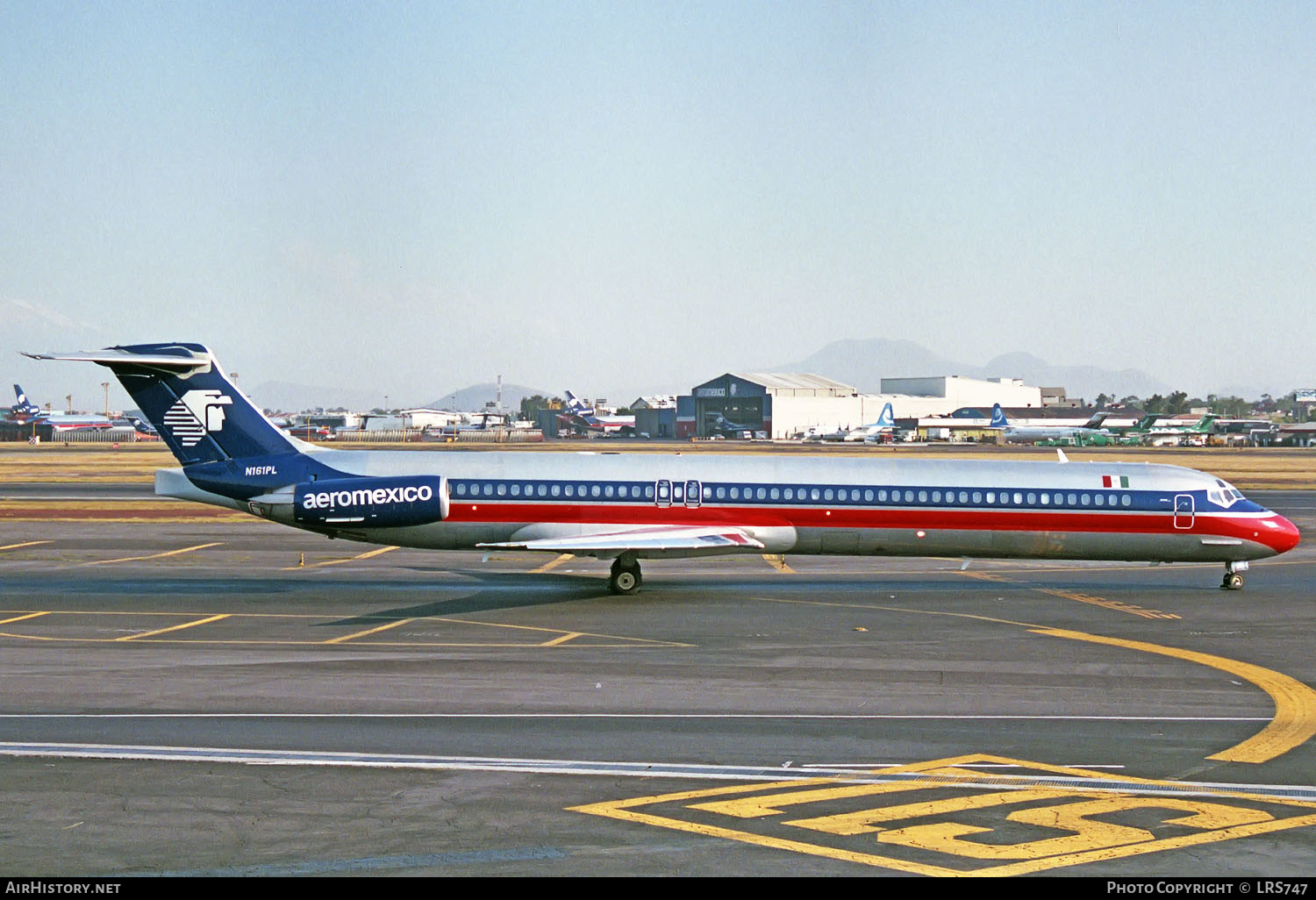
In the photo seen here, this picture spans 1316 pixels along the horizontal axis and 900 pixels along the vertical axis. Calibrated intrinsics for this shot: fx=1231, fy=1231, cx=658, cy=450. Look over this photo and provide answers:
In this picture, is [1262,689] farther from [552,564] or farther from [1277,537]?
[552,564]

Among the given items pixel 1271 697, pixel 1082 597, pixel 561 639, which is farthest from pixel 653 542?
pixel 1271 697

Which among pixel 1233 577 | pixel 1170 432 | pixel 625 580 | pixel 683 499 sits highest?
pixel 1170 432

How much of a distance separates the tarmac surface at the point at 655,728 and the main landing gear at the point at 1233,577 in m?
0.71

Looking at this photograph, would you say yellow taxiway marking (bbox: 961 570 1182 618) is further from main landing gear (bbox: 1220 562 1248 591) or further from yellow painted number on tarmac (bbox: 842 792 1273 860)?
yellow painted number on tarmac (bbox: 842 792 1273 860)

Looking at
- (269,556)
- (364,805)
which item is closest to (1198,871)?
(364,805)

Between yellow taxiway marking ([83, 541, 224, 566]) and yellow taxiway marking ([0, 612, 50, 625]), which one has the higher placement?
yellow taxiway marking ([83, 541, 224, 566])

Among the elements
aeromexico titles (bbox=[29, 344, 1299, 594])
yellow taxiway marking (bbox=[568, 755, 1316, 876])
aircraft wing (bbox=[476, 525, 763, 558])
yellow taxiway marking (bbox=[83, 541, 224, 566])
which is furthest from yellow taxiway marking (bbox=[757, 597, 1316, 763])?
yellow taxiway marking (bbox=[83, 541, 224, 566])

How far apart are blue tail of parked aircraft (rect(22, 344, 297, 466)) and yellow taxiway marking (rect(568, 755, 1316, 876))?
20.2m

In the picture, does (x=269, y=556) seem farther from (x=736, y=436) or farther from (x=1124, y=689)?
(x=736, y=436)

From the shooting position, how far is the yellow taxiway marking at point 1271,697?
1564cm

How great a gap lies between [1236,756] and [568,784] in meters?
8.35

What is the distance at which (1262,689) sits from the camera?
766 inches

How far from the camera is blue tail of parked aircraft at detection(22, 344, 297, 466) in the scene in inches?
1186

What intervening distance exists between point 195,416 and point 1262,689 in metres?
24.0
